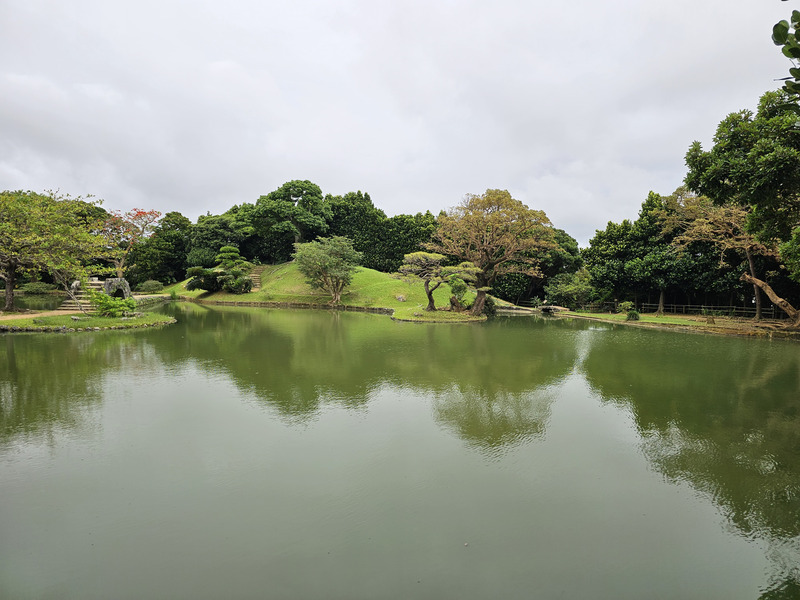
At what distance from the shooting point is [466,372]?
942 cm

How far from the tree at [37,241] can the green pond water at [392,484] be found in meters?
9.33

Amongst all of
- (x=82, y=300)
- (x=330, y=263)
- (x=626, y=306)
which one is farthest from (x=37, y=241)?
(x=626, y=306)

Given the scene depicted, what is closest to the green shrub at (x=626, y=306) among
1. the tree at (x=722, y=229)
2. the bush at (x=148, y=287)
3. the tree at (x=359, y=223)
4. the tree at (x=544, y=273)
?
the tree at (x=722, y=229)

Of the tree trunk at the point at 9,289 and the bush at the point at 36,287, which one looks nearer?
the tree trunk at the point at 9,289

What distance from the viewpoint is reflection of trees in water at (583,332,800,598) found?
373cm

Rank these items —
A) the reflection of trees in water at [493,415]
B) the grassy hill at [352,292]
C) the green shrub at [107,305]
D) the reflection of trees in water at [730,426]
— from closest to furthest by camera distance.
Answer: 1. the reflection of trees in water at [730,426]
2. the reflection of trees in water at [493,415]
3. the green shrub at [107,305]
4. the grassy hill at [352,292]

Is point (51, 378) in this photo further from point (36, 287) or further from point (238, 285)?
point (36, 287)

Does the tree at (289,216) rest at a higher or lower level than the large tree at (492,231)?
higher

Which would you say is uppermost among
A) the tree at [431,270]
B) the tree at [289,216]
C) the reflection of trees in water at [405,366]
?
the tree at [289,216]

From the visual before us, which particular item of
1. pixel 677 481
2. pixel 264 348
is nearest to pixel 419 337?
pixel 264 348

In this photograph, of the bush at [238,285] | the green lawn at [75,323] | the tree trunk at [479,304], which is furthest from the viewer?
the bush at [238,285]

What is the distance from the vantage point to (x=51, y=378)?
26.0ft

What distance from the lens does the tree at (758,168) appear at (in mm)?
6542

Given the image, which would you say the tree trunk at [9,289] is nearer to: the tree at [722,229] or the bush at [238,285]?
the bush at [238,285]
